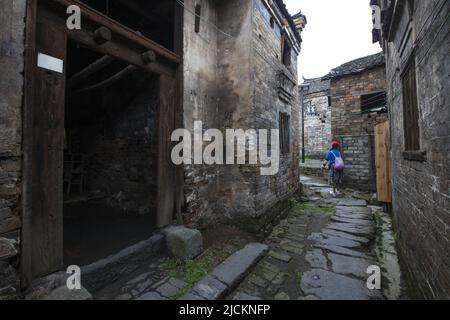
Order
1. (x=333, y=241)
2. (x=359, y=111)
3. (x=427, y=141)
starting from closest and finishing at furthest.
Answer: (x=427, y=141), (x=333, y=241), (x=359, y=111)

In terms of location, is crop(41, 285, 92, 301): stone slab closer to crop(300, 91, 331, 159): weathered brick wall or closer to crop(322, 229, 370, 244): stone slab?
crop(322, 229, 370, 244): stone slab

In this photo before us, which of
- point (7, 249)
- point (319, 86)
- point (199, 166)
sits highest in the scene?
point (319, 86)

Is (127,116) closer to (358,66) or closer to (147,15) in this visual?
(147,15)

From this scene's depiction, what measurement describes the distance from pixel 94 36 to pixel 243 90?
2.62 meters

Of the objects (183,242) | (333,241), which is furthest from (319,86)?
(183,242)

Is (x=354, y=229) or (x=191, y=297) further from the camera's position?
(x=354, y=229)

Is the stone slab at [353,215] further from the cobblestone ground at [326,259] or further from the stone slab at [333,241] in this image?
the stone slab at [333,241]

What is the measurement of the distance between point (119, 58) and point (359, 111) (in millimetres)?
9400

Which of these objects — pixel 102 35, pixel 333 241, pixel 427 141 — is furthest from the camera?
pixel 333 241

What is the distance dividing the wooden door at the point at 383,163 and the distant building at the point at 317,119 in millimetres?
14685

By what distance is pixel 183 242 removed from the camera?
321 centimetres

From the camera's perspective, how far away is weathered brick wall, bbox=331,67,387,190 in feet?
28.6

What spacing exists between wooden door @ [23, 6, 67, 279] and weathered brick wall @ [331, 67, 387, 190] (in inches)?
385
